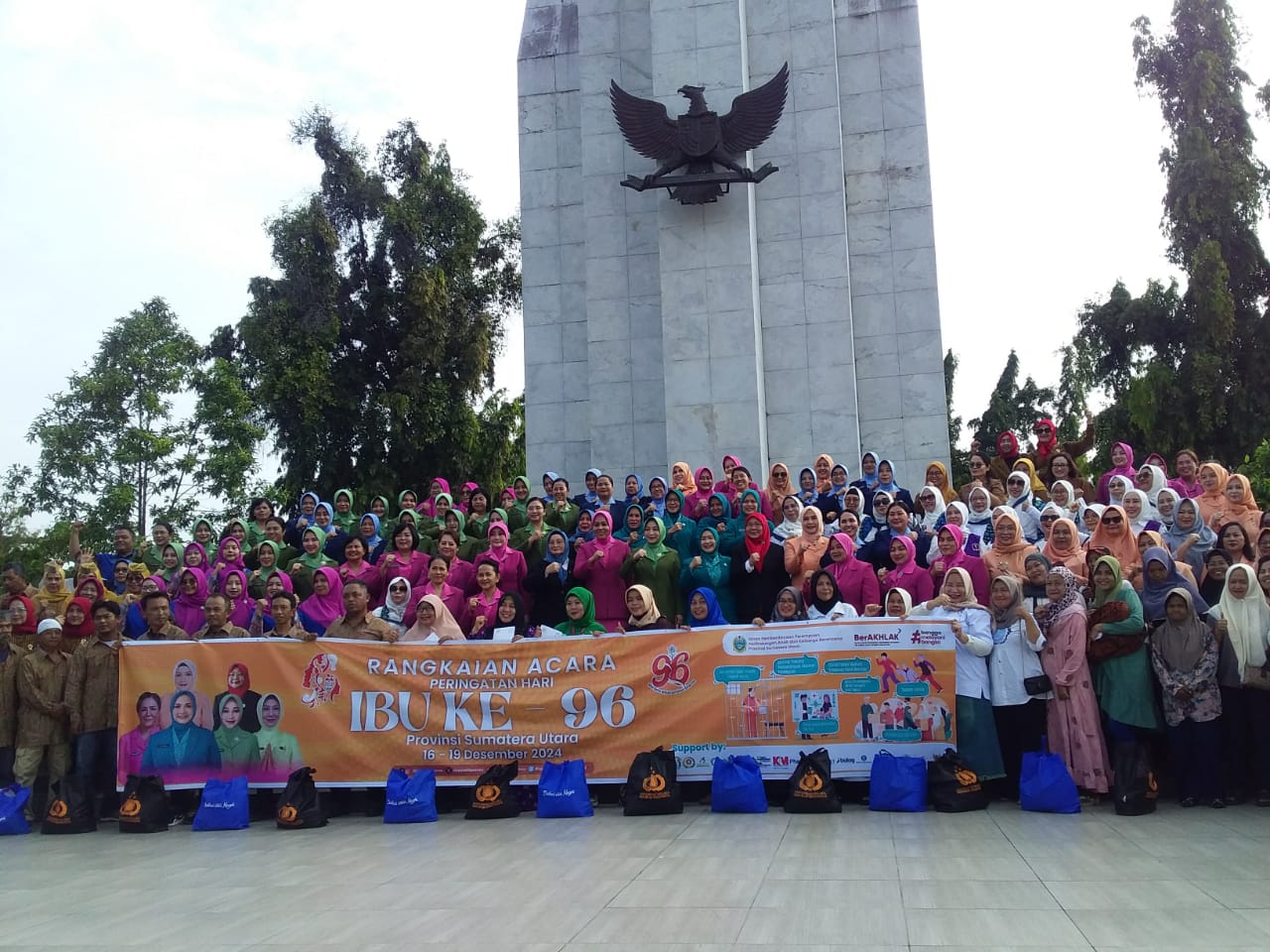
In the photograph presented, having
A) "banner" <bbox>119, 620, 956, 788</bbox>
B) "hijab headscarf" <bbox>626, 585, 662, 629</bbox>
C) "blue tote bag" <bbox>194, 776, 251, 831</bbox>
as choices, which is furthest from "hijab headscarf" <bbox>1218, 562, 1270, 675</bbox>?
"blue tote bag" <bbox>194, 776, 251, 831</bbox>

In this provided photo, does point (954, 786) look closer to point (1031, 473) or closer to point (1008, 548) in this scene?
point (1008, 548)

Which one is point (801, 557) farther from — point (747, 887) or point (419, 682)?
point (747, 887)

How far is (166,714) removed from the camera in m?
9.82

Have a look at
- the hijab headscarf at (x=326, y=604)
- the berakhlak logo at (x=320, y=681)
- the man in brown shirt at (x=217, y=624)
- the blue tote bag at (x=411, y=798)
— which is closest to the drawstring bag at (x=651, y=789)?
the blue tote bag at (x=411, y=798)

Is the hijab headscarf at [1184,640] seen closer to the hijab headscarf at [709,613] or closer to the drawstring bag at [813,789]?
the drawstring bag at [813,789]

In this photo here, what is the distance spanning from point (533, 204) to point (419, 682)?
42.9ft

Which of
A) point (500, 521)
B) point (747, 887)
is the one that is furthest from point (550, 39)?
point (747, 887)

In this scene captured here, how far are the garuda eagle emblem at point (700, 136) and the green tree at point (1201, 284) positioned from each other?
52.4 feet

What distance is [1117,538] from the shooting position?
10133 millimetres

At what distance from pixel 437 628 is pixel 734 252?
10.1 m

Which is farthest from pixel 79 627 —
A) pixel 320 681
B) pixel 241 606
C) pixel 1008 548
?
pixel 1008 548

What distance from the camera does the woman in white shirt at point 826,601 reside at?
9.51 m

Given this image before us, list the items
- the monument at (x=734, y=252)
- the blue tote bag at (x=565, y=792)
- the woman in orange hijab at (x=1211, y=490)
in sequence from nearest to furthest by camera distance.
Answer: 1. the blue tote bag at (x=565, y=792)
2. the woman in orange hijab at (x=1211, y=490)
3. the monument at (x=734, y=252)

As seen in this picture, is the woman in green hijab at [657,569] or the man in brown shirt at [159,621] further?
the woman in green hijab at [657,569]
